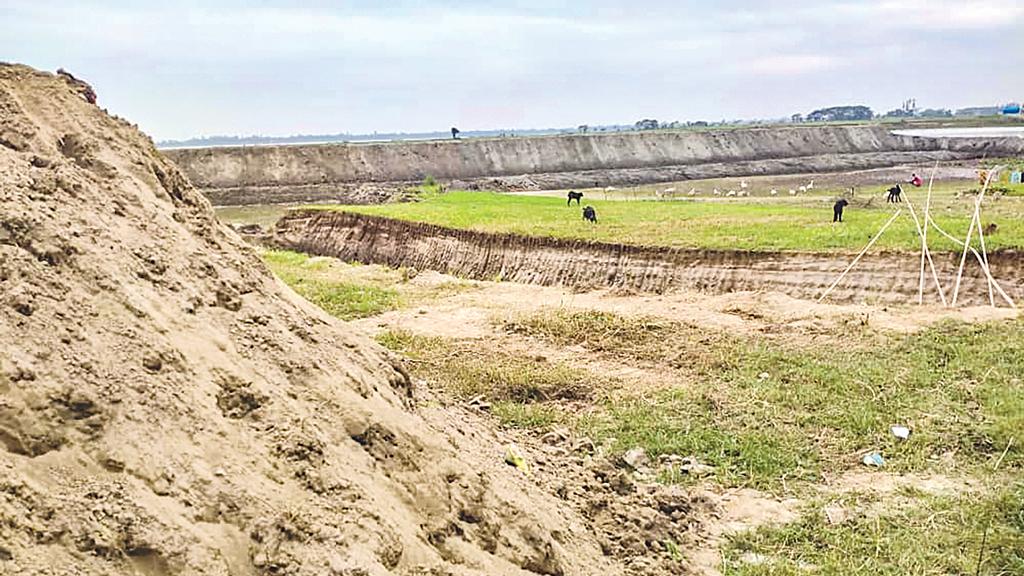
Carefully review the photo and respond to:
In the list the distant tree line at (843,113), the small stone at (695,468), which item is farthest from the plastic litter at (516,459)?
the distant tree line at (843,113)

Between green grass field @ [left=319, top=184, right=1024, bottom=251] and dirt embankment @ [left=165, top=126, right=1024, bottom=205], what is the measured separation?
13548mm

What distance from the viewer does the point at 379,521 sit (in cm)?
438

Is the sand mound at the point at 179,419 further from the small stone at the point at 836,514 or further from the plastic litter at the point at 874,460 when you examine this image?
the plastic litter at the point at 874,460

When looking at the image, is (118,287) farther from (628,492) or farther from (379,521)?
(628,492)

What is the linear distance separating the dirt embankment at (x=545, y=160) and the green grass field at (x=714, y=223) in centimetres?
1355

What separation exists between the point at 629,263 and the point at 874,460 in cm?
1058

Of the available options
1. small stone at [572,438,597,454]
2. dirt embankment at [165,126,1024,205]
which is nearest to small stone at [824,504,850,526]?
small stone at [572,438,597,454]

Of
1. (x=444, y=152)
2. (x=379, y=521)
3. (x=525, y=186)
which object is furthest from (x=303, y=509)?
(x=444, y=152)

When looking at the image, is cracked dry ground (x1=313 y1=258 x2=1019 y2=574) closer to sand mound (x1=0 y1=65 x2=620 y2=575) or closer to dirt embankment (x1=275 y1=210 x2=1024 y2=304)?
sand mound (x1=0 y1=65 x2=620 y2=575)

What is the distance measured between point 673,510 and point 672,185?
44704 mm

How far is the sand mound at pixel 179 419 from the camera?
11.7ft

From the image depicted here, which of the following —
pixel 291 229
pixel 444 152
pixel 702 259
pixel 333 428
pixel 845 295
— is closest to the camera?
pixel 333 428

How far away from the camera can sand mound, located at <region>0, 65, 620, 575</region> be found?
356 centimetres

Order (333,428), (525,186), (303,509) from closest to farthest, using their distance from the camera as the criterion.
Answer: (303,509)
(333,428)
(525,186)
